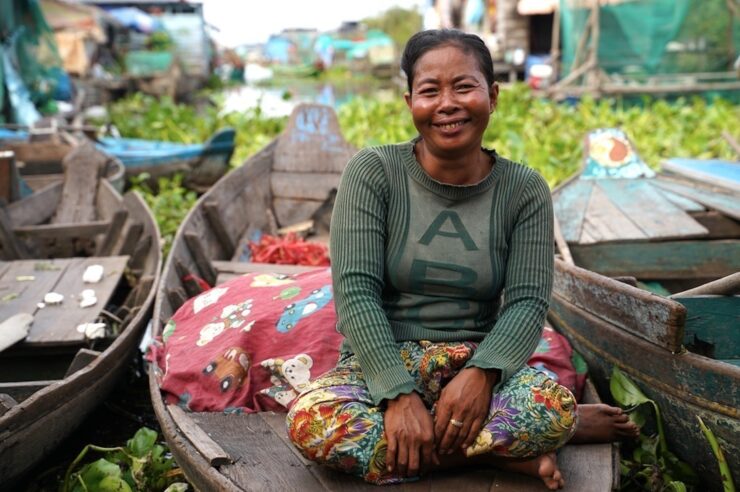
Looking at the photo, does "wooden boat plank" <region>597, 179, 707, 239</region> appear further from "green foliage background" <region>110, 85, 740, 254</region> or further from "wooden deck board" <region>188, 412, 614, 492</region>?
"green foliage background" <region>110, 85, 740, 254</region>

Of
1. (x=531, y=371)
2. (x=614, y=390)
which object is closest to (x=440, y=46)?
(x=531, y=371)

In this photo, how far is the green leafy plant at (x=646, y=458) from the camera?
234 centimetres

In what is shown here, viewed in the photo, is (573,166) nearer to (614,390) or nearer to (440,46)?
(614,390)

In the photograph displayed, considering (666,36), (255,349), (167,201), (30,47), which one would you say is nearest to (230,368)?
(255,349)

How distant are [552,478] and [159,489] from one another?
154cm

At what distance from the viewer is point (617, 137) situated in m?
4.40

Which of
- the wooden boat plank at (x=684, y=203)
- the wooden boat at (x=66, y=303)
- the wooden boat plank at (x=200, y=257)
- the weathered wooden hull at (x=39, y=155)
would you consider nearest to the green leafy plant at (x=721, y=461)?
the wooden boat plank at (x=684, y=203)

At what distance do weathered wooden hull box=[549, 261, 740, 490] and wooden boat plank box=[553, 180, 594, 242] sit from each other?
0.86m

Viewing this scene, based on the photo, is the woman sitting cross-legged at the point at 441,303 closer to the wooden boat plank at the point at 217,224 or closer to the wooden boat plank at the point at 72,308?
the wooden boat plank at the point at 72,308

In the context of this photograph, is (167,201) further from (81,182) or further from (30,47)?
(30,47)

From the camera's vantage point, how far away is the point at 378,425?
176 centimetres

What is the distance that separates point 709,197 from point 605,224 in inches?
29.4

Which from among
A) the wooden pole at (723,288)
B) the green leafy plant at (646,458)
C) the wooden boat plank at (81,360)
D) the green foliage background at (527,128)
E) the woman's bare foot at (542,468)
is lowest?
the green foliage background at (527,128)

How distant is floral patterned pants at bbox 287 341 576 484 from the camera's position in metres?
1.75
